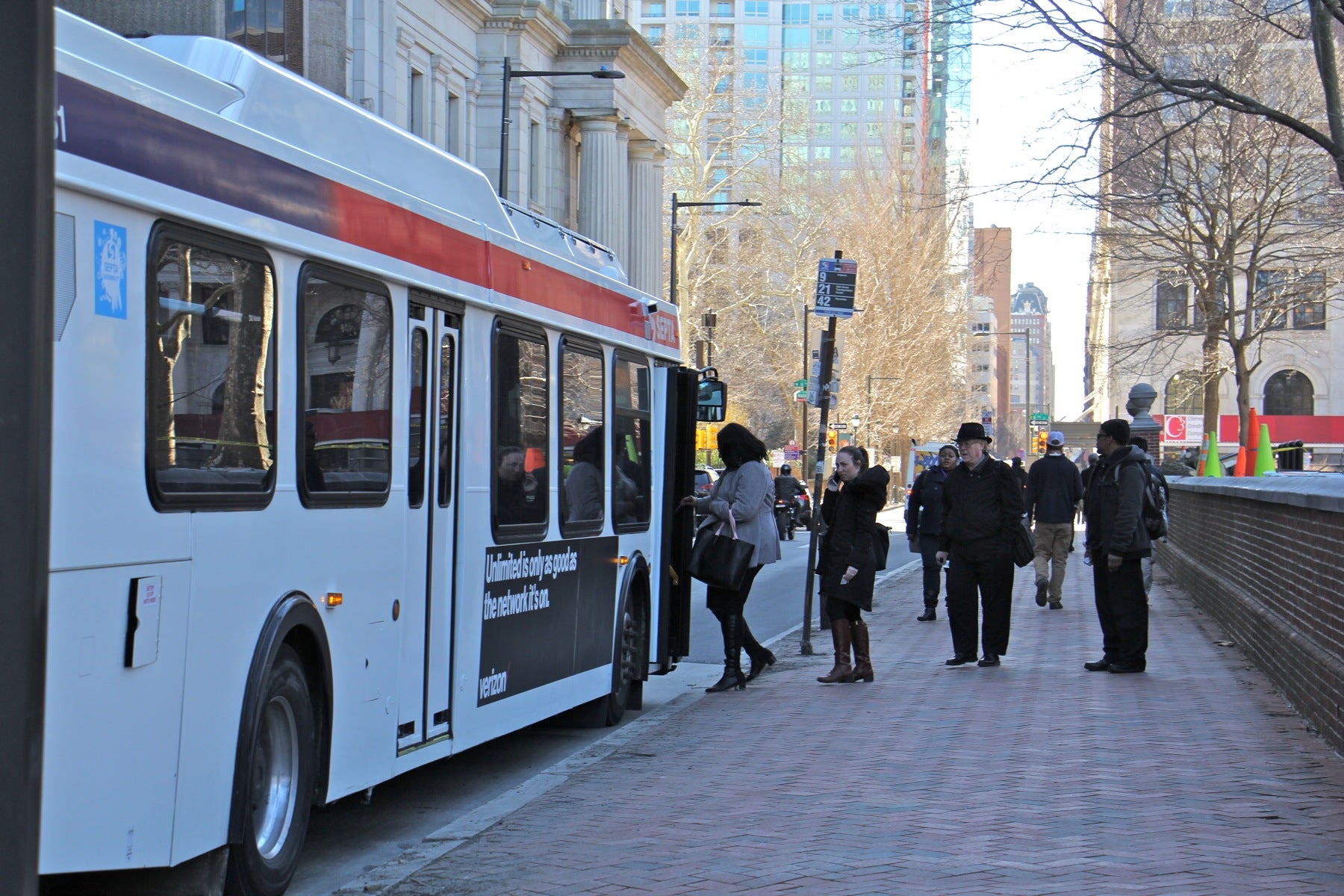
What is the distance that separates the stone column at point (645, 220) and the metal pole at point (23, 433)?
51495 millimetres

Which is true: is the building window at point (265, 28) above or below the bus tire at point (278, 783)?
above

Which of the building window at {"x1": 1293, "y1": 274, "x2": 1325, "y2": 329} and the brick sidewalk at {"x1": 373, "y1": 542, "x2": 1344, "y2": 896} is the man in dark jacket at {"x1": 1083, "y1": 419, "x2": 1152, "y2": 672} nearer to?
the brick sidewalk at {"x1": 373, "y1": 542, "x2": 1344, "y2": 896}

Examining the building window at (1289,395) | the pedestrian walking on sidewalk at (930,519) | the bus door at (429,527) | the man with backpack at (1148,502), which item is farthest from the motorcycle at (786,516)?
the building window at (1289,395)

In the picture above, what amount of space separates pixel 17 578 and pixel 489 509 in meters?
5.59

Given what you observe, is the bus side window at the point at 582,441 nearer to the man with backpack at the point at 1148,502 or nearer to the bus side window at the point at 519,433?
the bus side window at the point at 519,433

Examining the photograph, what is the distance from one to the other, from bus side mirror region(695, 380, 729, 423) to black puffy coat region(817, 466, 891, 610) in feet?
3.83

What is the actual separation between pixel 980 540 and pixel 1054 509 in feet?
20.7

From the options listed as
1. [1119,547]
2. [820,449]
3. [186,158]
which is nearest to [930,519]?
[820,449]

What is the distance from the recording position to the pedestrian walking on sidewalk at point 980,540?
12625 mm

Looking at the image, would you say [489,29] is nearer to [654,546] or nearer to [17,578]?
[654,546]

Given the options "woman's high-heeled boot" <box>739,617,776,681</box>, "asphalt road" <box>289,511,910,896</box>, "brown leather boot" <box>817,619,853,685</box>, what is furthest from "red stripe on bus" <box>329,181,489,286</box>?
"woman's high-heeled boot" <box>739,617,776,681</box>

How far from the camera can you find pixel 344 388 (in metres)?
6.26

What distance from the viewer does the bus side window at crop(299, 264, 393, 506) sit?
5.96 m

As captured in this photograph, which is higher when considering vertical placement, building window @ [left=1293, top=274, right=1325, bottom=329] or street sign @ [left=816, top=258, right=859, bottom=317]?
building window @ [left=1293, top=274, right=1325, bottom=329]
